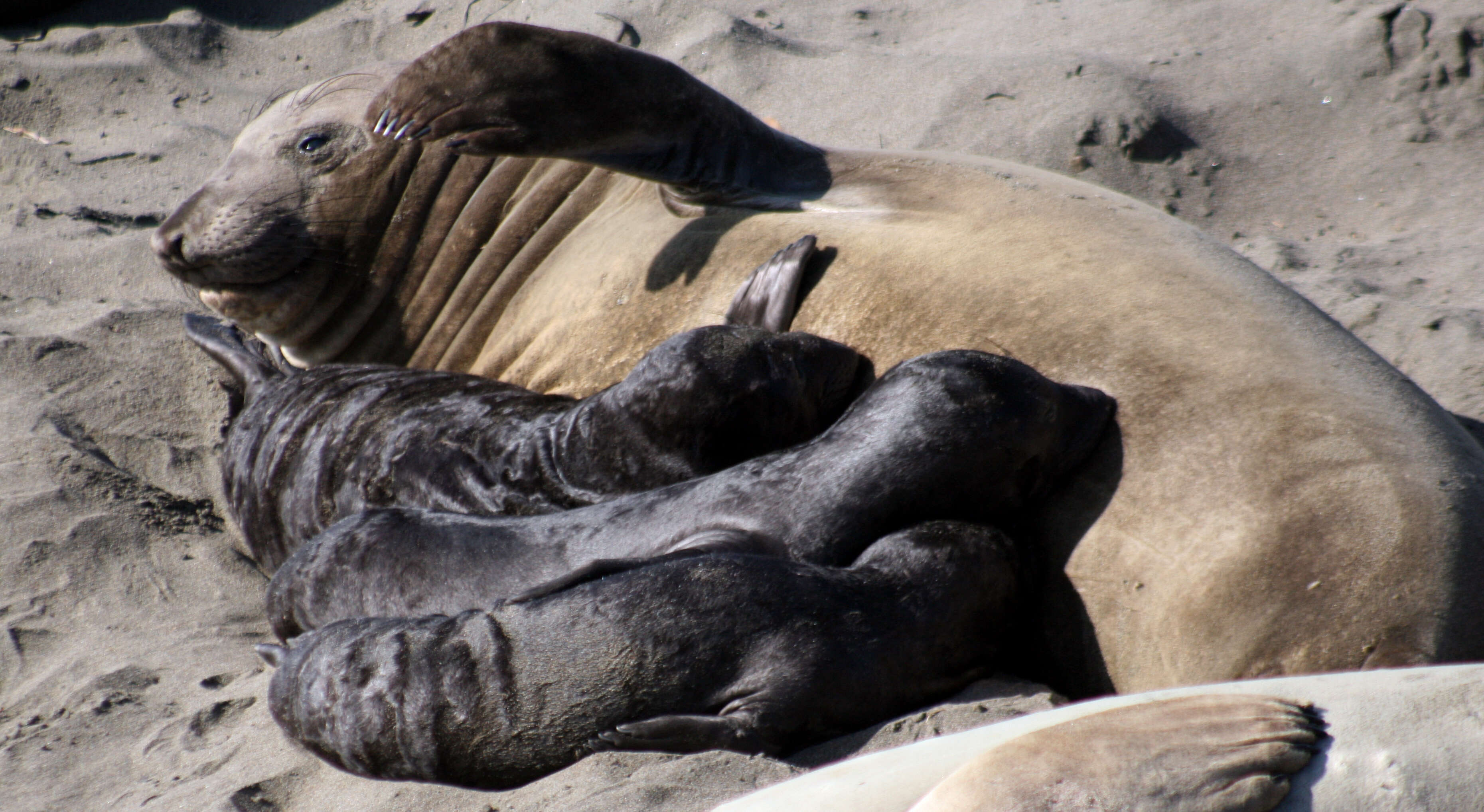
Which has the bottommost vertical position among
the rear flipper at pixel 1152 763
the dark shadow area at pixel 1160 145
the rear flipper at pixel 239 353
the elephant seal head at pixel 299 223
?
the rear flipper at pixel 239 353

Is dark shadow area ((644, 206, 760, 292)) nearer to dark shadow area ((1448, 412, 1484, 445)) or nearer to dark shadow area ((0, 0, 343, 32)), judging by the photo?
dark shadow area ((1448, 412, 1484, 445))

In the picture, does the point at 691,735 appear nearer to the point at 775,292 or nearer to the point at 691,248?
the point at 775,292

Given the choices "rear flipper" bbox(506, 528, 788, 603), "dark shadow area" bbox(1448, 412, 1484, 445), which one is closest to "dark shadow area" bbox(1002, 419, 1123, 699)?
"rear flipper" bbox(506, 528, 788, 603)

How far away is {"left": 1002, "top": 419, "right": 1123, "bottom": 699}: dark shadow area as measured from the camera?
7.81 feet

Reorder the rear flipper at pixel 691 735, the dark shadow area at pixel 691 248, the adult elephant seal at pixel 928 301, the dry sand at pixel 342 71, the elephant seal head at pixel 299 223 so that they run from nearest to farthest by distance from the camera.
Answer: the rear flipper at pixel 691 735
the adult elephant seal at pixel 928 301
the dry sand at pixel 342 71
the dark shadow area at pixel 691 248
the elephant seal head at pixel 299 223

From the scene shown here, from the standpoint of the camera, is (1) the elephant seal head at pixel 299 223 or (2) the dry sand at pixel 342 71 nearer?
(2) the dry sand at pixel 342 71

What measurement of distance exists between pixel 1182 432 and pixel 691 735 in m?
1.08

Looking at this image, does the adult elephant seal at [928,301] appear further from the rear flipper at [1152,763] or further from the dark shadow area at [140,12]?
the dark shadow area at [140,12]

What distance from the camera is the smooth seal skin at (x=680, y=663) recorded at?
2.09 meters

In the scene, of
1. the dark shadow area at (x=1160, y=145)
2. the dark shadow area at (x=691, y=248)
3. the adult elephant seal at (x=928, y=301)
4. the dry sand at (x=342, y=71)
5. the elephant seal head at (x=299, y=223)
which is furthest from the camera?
the dark shadow area at (x=1160, y=145)

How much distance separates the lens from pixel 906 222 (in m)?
3.14

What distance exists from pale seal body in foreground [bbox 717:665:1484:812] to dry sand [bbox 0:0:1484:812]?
0.36m

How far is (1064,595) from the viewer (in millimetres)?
2420

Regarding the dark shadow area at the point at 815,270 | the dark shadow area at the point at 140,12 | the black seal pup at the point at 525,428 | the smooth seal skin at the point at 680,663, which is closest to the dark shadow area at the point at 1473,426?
the dark shadow area at the point at 815,270
